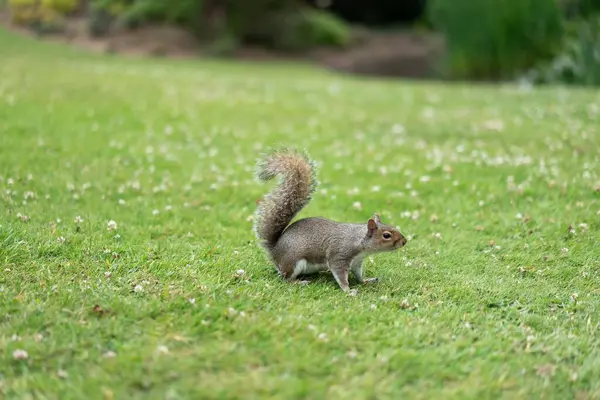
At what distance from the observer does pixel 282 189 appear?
555 centimetres

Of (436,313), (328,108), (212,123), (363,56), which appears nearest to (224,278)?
(436,313)

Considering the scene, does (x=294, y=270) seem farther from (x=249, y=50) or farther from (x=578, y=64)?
(x=249, y=50)

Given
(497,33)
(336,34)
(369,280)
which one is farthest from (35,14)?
(369,280)

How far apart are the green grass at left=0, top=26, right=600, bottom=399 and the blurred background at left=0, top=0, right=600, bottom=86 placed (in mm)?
5772

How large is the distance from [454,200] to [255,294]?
3757mm

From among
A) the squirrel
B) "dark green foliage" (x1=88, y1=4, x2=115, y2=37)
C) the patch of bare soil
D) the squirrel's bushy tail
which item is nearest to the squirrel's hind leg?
the squirrel

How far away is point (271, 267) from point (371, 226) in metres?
1.13

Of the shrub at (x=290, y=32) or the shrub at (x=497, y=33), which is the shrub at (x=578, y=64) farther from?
the shrub at (x=290, y=32)

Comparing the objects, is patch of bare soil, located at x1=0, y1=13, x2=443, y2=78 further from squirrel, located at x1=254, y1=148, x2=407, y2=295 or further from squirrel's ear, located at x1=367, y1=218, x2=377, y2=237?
squirrel's ear, located at x1=367, y1=218, x2=377, y2=237

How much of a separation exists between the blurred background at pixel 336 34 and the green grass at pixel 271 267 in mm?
5772

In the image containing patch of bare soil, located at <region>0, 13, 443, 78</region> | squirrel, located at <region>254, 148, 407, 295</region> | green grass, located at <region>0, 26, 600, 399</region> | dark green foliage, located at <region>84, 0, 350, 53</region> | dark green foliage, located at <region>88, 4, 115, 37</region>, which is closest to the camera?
green grass, located at <region>0, 26, 600, 399</region>

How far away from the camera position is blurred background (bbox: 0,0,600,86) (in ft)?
60.4

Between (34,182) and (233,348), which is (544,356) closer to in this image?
(233,348)

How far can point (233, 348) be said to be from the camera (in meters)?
4.29
